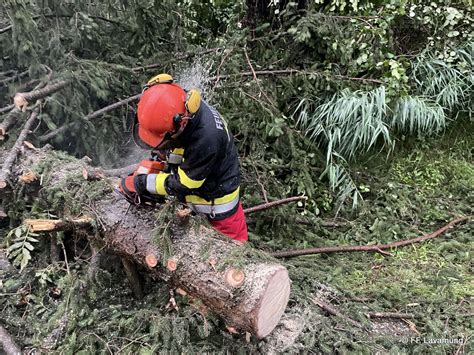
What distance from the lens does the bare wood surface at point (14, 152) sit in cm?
313

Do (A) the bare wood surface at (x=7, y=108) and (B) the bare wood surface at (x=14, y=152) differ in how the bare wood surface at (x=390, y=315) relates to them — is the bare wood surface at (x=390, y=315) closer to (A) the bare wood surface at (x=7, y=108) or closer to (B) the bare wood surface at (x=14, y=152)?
(B) the bare wood surface at (x=14, y=152)

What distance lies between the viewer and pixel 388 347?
2719mm

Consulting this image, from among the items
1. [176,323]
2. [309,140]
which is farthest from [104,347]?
[309,140]

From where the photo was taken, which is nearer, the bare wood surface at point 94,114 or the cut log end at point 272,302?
the cut log end at point 272,302

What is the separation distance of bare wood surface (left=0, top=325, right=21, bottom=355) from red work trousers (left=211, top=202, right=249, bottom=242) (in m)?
1.42

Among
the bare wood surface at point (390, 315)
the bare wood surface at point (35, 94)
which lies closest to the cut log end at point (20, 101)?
the bare wood surface at point (35, 94)

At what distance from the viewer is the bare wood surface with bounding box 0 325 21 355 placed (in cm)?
244

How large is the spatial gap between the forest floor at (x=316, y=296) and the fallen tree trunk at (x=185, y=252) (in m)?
0.29

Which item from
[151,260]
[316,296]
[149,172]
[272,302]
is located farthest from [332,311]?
[149,172]

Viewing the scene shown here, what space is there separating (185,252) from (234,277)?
1.23 ft

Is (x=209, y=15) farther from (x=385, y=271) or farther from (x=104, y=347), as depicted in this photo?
(x=104, y=347)

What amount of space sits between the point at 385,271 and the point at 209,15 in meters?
4.62

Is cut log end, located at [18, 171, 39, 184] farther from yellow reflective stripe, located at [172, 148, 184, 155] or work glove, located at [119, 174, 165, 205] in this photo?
yellow reflective stripe, located at [172, 148, 184, 155]

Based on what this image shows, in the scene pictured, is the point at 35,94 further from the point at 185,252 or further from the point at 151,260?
the point at 185,252
